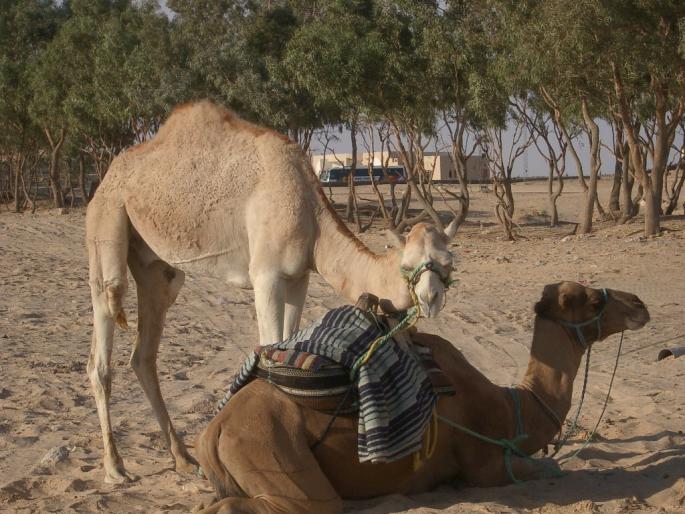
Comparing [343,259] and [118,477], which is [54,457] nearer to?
[118,477]

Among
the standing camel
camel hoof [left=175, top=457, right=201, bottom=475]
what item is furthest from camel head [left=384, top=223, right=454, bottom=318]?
camel hoof [left=175, top=457, right=201, bottom=475]

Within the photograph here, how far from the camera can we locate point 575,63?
2017 cm

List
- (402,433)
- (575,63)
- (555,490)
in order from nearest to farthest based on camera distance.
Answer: (402,433) < (555,490) < (575,63)

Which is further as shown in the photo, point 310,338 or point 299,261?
point 299,261

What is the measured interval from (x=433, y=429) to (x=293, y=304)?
83.1 inches

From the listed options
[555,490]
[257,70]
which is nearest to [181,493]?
[555,490]

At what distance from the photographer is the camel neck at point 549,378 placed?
4.85 metres

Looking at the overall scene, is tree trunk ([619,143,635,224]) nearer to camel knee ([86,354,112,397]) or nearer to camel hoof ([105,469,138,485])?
camel knee ([86,354,112,397])

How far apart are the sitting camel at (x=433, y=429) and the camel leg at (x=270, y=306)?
4.63 feet

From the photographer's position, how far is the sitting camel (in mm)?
4090

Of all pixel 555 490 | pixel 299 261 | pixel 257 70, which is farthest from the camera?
pixel 257 70

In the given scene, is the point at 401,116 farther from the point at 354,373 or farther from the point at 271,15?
the point at 354,373

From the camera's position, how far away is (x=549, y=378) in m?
4.93

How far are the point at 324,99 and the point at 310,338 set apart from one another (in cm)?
2110
